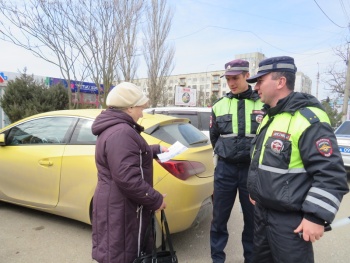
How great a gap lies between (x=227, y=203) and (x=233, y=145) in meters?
0.61

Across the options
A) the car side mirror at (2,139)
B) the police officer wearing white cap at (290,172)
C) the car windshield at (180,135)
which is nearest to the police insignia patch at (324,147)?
the police officer wearing white cap at (290,172)

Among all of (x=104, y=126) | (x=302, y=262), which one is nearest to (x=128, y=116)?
(x=104, y=126)

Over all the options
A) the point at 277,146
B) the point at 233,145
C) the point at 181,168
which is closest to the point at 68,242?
the point at 181,168

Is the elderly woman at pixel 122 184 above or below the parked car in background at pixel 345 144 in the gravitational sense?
above

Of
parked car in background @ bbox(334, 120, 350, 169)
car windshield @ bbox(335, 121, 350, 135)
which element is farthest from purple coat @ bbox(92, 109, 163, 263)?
car windshield @ bbox(335, 121, 350, 135)

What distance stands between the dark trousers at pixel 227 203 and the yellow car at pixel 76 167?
28 centimetres

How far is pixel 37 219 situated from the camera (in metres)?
3.93

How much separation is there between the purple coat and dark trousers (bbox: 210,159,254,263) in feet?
3.46

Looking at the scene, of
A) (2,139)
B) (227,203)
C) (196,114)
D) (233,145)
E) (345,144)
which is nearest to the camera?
(233,145)

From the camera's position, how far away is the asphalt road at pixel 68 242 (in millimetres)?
3064

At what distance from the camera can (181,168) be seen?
294cm

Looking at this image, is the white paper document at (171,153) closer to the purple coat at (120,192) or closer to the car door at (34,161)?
the purple coat at (120,192)

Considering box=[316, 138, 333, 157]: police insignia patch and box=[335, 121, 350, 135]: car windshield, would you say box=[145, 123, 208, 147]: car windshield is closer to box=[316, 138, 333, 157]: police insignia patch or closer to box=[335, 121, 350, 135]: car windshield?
box=[316, 138, 333, 157]: police insignia patch

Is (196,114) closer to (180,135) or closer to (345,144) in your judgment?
(180,135)
